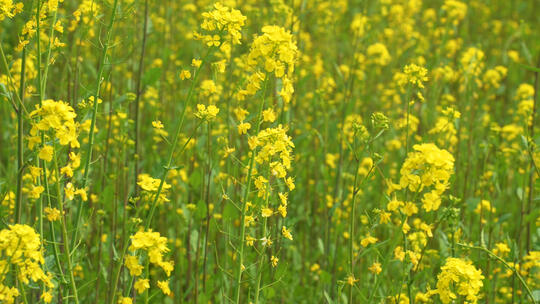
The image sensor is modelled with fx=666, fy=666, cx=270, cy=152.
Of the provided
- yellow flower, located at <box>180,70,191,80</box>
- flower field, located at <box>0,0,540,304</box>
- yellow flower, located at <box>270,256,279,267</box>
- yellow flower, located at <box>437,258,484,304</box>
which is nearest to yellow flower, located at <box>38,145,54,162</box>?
flower field, located at <box>0,0,540,304</box>

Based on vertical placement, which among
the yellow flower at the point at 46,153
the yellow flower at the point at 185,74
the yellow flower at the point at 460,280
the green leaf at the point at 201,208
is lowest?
the yellow flower at the point at 460,280

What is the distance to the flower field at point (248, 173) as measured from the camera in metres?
2.41

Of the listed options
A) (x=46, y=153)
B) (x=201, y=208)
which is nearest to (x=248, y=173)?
(x=46, y=153)

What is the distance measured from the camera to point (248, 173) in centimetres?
251

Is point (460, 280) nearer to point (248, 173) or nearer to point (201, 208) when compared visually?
point (248, 173)

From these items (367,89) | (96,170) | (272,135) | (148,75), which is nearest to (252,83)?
(272,135)

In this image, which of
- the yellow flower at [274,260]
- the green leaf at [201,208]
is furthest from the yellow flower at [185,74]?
the green leaf at [201,208]

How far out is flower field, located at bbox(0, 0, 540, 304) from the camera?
7.92 feet

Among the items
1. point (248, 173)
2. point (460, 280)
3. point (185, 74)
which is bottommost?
point (460, 280)

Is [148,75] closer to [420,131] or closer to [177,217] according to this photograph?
[177,217]

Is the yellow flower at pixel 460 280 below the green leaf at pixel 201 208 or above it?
below

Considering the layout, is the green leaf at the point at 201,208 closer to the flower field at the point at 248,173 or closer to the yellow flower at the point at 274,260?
the flower field at the point at 248,173

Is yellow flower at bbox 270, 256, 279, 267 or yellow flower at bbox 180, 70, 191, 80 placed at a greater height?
yellow flower at bbox 180, 70, 191, 80

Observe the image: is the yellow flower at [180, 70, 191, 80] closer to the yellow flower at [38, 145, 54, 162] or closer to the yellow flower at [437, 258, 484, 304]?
the yellow flower at [38, 145, 54, 162]
